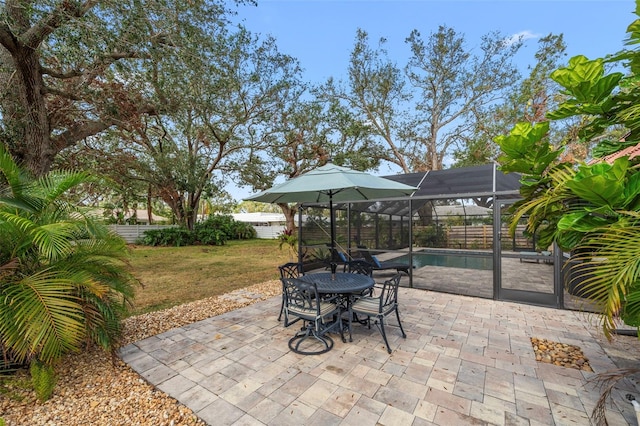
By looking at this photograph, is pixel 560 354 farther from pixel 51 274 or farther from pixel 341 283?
pixel 51 274

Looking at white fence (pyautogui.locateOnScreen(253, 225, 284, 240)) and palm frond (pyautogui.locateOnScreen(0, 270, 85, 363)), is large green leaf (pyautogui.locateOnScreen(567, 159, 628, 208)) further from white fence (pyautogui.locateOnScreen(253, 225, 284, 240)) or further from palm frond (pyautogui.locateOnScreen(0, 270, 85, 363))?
white fence (pyautogui.locateOnScreen(253, 225, 284, 240))

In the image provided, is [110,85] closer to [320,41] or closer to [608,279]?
[320,41]

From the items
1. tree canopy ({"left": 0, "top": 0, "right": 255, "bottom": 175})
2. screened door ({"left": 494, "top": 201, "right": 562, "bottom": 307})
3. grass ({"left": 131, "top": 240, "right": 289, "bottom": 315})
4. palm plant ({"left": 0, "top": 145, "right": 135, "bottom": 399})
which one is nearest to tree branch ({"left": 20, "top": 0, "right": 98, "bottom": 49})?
tree canopy ({"left": 0, "top": 0, "right": 255, "bottom": 175})

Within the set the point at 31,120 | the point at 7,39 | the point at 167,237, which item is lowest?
the point at 167,237

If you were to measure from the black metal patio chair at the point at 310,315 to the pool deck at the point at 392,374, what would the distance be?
15 centimetres

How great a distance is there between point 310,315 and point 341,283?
68cm

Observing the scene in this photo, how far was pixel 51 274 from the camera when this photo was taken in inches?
102

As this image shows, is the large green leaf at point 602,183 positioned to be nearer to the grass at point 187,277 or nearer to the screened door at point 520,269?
the screened door at point 520,269

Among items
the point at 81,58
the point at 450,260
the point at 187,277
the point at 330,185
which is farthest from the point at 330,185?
the point at 187,277

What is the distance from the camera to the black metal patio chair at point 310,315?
10.4 ft

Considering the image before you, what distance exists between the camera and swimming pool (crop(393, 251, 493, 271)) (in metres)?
5.70

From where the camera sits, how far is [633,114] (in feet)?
5.64

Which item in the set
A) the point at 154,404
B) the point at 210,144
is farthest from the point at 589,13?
the point at 210,144

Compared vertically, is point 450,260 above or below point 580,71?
below
